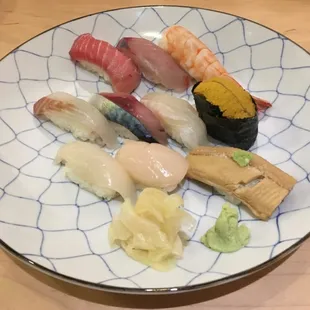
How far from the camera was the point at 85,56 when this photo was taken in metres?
1.76

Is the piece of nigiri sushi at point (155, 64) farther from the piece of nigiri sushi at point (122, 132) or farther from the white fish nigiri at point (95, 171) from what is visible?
the white fish nigiri at point (95, 171)

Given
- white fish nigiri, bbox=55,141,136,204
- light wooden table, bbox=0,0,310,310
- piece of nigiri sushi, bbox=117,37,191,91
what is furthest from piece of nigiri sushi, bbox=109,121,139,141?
light wooden table, bbox=0,0,310,310

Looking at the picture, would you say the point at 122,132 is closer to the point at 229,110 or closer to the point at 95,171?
the point at 95,171

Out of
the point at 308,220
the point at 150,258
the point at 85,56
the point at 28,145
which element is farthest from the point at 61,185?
the point at 308,220

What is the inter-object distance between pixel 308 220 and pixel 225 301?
11.0 inches

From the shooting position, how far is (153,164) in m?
1.44

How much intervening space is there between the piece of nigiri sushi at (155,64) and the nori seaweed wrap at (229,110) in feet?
0.66

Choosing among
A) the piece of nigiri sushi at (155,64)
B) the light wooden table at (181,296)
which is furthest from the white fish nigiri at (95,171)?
the piece of nigiri sushi at (155,64)

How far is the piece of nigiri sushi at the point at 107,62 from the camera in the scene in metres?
1.73

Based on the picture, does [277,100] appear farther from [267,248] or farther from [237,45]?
[267,248]

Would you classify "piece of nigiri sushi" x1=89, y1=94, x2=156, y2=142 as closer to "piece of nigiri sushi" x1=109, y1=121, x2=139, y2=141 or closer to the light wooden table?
"piece of nigiri sushi" x1=109, y1=121, x2=139, y2=141

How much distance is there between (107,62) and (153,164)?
47 centimetres

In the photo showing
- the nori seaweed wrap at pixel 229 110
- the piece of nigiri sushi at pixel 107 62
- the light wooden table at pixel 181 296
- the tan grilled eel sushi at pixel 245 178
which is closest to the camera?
the light wooden table at pixel 181 296

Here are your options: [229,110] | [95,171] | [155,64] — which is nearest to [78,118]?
[95,171]
